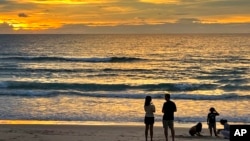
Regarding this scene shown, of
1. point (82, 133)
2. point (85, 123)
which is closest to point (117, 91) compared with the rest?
point (85, 123)

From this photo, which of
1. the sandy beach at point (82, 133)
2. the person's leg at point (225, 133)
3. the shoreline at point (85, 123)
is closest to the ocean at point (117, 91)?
the shoreline at point (85, 123)

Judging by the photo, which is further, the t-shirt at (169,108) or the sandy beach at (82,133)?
the sandy beach at (82,133)

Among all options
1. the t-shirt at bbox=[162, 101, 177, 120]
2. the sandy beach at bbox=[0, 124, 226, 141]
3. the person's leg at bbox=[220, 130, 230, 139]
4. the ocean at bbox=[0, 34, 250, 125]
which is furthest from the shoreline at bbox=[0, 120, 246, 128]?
the t-shirt at bbox=[162, 101, 177, 120]

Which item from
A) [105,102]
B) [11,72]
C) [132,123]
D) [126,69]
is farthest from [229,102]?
[11,72]

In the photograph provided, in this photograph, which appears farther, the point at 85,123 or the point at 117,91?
the point at 117,91

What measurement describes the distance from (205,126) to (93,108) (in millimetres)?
6838

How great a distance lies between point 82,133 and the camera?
14.9 m

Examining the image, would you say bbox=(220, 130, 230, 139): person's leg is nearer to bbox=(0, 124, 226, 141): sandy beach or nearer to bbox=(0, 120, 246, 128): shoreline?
bbox=(0, 124, 226, 141): sandy beach

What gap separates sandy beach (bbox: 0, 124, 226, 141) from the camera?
13766mm

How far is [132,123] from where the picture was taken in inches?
Answer: 705

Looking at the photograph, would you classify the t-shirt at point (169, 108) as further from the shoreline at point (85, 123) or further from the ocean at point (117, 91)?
the ocean at point (117, 91)

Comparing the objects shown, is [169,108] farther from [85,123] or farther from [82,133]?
[85,123]

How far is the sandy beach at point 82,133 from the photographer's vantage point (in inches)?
542

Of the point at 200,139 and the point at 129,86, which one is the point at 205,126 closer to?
the point at 200,139
